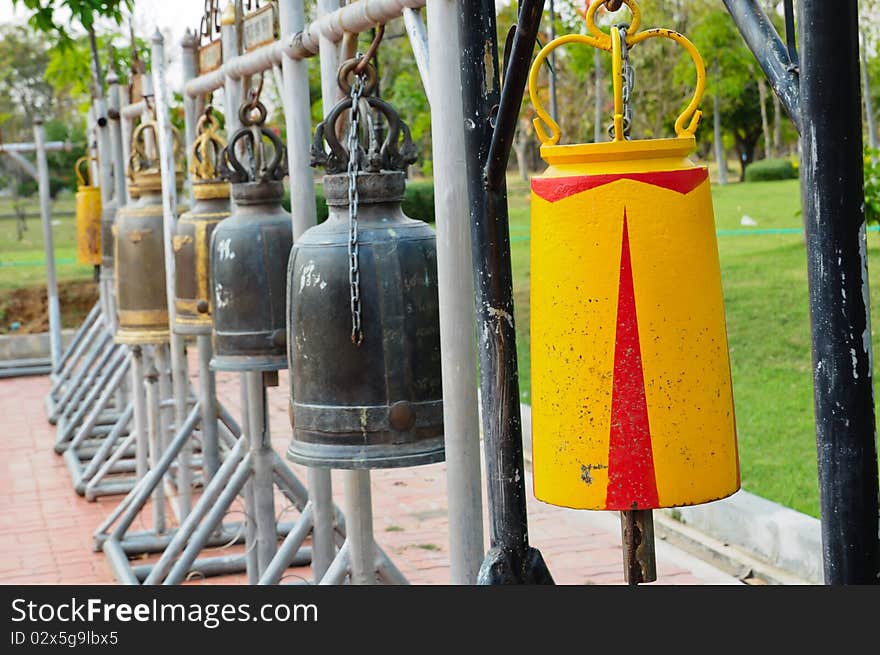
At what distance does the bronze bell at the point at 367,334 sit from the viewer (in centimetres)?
312

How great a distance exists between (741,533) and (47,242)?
8.14 metres

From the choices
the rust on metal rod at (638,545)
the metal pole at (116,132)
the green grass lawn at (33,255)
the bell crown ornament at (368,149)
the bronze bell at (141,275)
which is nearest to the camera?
the rust on metal rod at (638,545)

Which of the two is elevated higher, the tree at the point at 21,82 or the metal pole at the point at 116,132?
the tree at the point at 21,82

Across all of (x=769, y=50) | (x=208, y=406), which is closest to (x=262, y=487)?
(x=208, y=406)

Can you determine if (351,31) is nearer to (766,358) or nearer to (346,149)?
(346,149)

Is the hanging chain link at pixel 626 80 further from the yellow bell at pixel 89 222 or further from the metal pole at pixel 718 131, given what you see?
the metal pole at pixel 718 131

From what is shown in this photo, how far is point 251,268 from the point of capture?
4.37 meters

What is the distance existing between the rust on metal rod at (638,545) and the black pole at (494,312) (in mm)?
311

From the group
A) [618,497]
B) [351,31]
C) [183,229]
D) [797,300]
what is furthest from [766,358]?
[618,497]

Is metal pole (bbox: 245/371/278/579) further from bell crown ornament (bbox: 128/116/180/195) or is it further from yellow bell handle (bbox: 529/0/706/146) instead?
yellow bell handle (bbox: 529/0/706/146)

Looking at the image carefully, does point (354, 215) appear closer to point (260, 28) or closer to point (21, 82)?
point (260, 28)

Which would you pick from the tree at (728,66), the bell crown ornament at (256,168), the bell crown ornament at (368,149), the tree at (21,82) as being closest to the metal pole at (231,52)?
the bell crown ornament at (256,168)

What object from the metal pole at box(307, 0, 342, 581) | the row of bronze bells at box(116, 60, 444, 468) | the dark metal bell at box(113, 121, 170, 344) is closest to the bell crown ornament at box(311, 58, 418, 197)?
the row of bronze bells at box(116, 60, 444, 468)

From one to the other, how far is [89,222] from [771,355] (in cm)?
530
